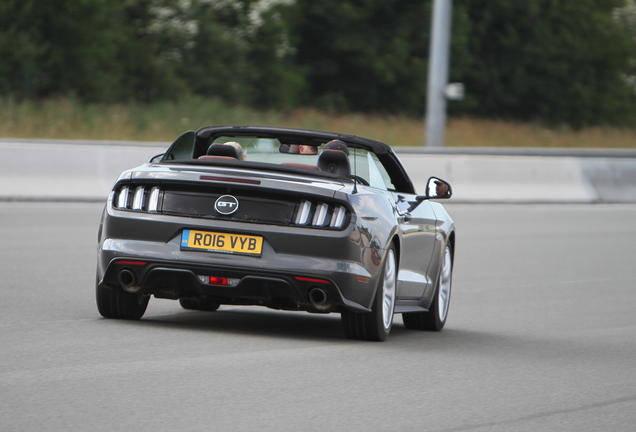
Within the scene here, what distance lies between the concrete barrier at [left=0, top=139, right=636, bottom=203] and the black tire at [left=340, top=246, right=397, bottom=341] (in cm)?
1073

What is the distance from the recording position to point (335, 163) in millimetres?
7391

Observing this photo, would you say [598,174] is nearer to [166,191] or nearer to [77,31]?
[166,191]

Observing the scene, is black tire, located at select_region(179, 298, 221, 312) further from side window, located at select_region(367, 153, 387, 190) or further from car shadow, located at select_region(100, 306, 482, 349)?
side window, located at select_region(367, 153, 387, 190)

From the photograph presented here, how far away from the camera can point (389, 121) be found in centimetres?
3891

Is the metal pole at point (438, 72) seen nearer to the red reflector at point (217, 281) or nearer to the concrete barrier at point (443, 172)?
the concrete barrier at point (443, 172)

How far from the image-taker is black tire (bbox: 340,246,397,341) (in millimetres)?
7285

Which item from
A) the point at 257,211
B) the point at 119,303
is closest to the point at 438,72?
the point at 119,303

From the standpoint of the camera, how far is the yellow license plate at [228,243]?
6.90 m

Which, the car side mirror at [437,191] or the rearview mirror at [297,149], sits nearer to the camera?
the rearview mirror at [297,149]

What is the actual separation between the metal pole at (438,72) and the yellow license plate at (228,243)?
19.7 m

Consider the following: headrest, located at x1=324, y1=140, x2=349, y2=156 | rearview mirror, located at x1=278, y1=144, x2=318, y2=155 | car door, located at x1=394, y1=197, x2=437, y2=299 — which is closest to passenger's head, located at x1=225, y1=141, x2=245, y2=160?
rearview mirror, located at x1=278, y1=144, x2=318, y2=155

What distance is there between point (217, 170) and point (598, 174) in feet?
55.7

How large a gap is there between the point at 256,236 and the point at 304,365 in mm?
884

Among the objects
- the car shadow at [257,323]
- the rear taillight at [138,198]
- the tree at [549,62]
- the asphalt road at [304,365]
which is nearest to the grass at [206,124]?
the tree at [549,62]
